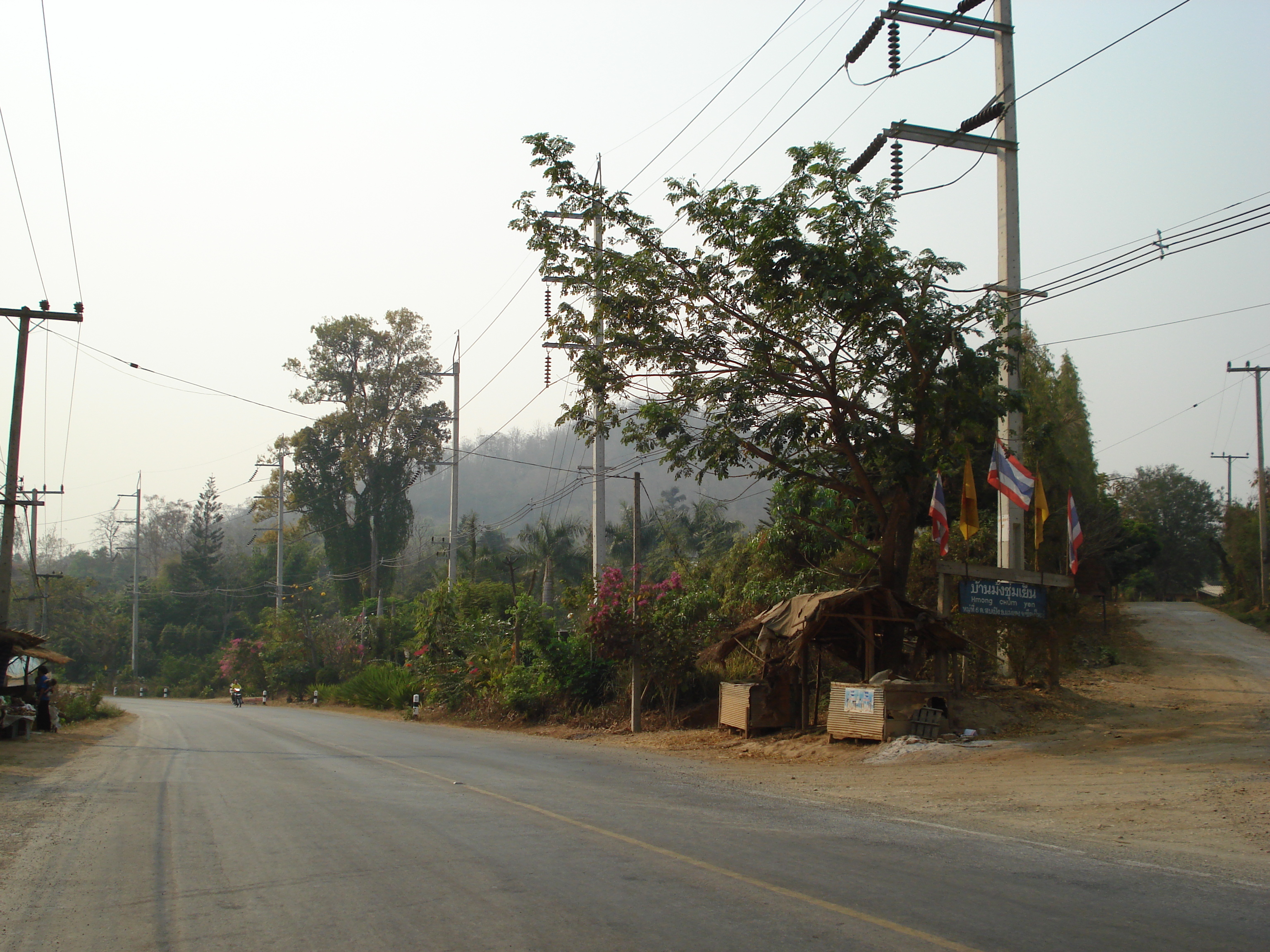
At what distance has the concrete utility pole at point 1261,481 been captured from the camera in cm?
4153

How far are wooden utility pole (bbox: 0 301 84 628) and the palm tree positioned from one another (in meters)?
34.2

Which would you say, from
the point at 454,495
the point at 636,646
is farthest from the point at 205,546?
the point at 636,646

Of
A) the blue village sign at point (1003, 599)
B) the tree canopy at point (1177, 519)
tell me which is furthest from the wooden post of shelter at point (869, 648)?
the tree canopy at point (1177, 519)

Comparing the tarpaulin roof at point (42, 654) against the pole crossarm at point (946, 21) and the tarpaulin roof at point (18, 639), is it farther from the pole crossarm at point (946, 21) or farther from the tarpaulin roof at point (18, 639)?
the pole crossarm at point (946, 21)

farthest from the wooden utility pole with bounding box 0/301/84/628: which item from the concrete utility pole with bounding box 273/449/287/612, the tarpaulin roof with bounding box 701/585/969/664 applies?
the concrete utility pole with bounding box 273/449/287/612

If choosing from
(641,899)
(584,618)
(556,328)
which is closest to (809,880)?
(641,899)

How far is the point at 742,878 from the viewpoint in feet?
23.1

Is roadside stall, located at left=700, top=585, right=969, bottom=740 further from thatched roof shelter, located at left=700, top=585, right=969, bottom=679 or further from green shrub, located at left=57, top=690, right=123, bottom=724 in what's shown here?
green shrub, located at left=57, top=690, right=123, bottom=724

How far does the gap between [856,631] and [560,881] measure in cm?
1319

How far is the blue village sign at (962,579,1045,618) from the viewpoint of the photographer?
17156 millimetres

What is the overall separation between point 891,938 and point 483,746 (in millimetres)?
16453

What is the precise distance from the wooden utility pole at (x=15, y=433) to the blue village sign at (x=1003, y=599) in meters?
21.4

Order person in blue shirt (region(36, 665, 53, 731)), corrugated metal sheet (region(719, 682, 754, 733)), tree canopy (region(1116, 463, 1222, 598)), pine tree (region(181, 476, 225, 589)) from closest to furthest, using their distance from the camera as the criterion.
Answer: corrugated metal sheet (region(719, 682, 754, 733))
person in blue shirt (region(36, 665, 53, 731))
tree canopy (region(1116, 463, 1222, 598))
pine tree (region(181, 476, 225, 589))

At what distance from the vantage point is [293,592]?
78875 mm
